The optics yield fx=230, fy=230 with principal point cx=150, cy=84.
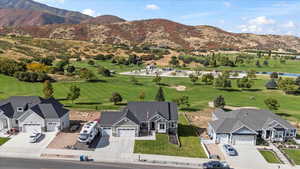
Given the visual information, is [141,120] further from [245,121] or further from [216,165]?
[245,121]

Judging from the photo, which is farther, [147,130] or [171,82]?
[171,82]

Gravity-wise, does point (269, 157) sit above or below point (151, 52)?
below

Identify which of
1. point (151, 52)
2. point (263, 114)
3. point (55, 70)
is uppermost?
point (151, 52)

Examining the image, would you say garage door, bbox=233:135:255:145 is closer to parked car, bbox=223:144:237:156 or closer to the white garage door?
parked car, bbox=223:144:237:156

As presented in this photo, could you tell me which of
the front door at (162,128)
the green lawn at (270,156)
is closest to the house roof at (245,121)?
the green lawn at (270,156)

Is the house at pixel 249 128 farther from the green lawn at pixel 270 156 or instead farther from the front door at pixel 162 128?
the front door at pixel 162 128

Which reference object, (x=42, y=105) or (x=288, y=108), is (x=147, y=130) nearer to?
(x=42, y=105)

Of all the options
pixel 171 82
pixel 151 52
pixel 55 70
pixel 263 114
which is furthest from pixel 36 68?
pixel 151 52
